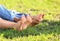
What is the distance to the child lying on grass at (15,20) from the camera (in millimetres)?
6051

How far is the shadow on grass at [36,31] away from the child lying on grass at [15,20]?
116 millimetres

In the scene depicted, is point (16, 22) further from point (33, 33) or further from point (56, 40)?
point (56, 40)

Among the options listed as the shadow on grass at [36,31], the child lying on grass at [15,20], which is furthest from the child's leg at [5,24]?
the shadow on grass at [36,31]

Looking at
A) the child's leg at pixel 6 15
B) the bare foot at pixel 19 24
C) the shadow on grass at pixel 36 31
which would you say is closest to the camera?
the bare foot at pixel 19 24

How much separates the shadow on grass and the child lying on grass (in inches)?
4.6

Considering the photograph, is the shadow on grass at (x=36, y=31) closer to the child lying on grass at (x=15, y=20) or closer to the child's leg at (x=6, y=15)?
the child lying on grass at (x=15, y=20)

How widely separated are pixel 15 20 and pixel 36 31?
0.54 m

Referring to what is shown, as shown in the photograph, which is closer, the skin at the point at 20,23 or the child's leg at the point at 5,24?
the skin at the point at 20,23

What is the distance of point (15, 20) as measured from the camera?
643cm

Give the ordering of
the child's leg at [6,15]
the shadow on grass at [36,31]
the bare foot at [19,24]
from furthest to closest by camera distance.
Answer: the child's leg at [6,15] → the shadow on grass at [36,31] → the bare foot at [19,24]

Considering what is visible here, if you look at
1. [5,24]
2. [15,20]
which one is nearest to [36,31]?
[15,20]

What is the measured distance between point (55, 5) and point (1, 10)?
5.37 metres

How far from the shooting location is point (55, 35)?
20.7 ft

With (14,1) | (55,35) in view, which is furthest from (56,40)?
(14,1)
